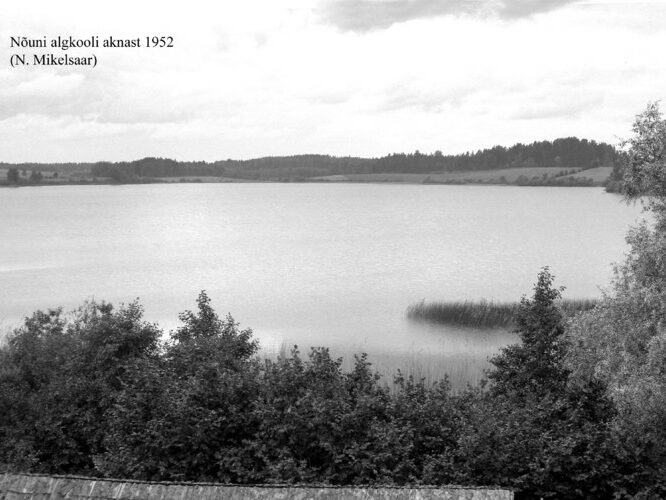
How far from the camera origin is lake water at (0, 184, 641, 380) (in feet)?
135

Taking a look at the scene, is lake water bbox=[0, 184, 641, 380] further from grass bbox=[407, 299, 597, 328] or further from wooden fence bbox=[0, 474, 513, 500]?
wooden fence bbox=[0, 474, 513, 500]

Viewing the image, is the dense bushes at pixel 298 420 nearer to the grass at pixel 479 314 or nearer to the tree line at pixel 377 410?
the tree line at pixel 377 410

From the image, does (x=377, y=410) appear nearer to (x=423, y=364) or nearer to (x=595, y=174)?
(x=423, y=364)

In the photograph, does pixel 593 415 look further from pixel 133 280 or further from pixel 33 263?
pixel 33 263

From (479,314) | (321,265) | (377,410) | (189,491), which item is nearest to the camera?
(189,491)

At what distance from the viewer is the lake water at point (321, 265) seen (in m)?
41.3

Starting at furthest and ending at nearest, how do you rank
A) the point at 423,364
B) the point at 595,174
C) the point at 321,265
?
the point at 595,174 < the point at 321,265 < the point at 423,364

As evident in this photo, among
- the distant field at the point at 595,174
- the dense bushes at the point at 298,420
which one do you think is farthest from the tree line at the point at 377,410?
the distant field at the point at 595,174

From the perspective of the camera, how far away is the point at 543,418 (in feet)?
49.4

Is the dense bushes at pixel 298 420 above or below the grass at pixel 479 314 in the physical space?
above

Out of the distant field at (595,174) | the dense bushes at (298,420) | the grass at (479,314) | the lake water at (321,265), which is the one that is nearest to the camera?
the dense bushes at (298,420)

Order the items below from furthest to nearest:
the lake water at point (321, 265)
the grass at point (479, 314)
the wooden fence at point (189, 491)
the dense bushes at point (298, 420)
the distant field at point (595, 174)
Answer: the distant field at point (595, 174), the lake water at point (321, 265), the grass at point (479, 314), the dense bushes at point (298, 420), the wooden fence at point (189, 491)

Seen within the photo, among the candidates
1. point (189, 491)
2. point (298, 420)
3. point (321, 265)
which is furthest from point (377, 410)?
point (321, 265)

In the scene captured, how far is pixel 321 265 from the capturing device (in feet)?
217
